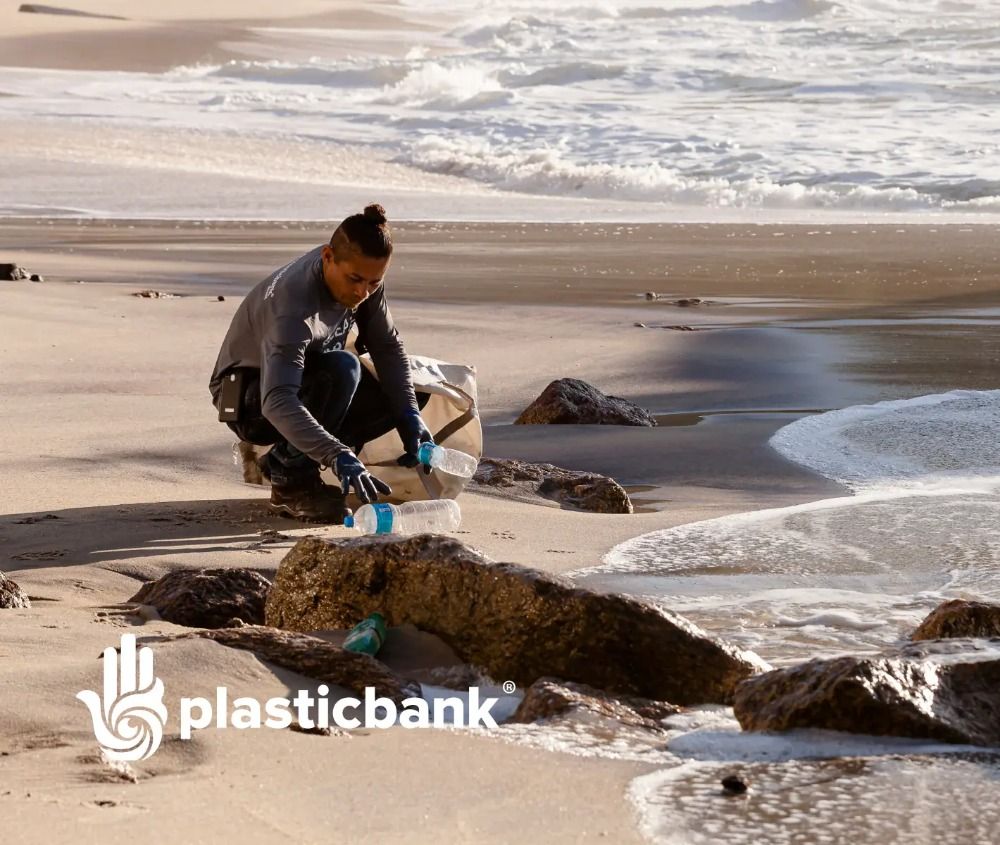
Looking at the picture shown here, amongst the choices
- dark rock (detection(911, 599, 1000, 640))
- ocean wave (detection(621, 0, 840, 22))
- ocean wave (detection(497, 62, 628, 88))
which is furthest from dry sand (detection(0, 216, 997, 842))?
ocean wave (detection(621, 0, 840, 22))

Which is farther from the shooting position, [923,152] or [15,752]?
[923,152]

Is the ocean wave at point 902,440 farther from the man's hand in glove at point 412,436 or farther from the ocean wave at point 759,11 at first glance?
the ocean wave at point 759,11

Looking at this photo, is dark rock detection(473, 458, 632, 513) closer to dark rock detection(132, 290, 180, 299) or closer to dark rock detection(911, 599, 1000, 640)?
dark rock detection(911, 599, 1000, 640)

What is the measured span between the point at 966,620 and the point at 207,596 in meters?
1.93

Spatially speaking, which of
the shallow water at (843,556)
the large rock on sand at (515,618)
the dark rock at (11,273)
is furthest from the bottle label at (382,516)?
the dark rock at (11,273)

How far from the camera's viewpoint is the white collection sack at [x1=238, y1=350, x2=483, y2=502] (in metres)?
5.40

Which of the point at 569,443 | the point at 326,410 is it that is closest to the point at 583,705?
the point at 326,410

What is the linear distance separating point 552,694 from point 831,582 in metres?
1.58

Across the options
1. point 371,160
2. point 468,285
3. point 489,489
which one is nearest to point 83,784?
point 489,489

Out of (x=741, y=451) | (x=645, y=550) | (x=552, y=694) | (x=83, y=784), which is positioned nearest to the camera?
(x=83, y=784)

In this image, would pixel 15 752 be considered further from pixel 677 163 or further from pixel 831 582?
pixel 677 163

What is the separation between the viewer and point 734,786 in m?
2.95

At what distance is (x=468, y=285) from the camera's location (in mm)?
12789

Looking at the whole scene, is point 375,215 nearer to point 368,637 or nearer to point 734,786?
point 368,637
